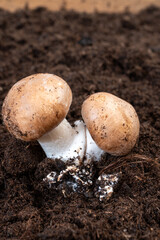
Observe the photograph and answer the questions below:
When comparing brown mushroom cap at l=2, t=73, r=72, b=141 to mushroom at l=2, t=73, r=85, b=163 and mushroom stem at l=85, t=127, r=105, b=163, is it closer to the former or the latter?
mushroom at l=2, t=73, r=85, b=163

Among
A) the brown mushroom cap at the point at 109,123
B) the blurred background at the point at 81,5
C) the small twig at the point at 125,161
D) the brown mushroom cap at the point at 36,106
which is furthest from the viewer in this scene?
the blurred background at the point at 81,5

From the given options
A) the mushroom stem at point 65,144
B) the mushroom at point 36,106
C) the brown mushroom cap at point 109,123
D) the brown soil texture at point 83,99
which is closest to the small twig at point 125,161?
the brown soil texture at point 83,99

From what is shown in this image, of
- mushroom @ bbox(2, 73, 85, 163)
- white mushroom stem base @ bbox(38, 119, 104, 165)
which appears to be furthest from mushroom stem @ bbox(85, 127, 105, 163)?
mushroom @ bbox(2, 73, 85, 163)

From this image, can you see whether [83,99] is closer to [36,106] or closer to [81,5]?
[36,106]

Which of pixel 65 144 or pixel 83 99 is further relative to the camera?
pixel 83 99

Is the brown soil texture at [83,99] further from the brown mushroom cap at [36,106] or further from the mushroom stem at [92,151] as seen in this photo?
the brown mushroom cap at [36,106]

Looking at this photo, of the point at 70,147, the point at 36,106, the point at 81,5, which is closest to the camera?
the point at 36,106

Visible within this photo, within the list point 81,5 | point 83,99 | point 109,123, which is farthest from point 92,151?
point 81,5
